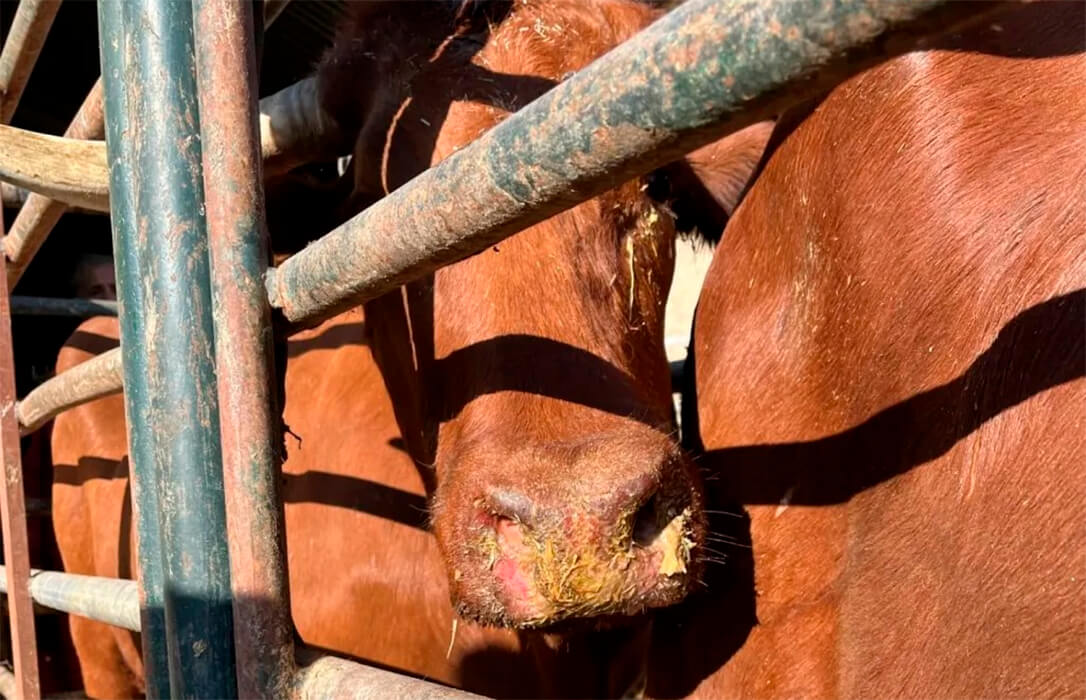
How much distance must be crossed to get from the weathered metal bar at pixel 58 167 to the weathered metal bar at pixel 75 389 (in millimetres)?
219

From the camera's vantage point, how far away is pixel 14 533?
228 cm

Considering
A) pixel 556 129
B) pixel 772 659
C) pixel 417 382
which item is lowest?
pixel 772 659

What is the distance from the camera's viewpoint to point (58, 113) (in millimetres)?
6645

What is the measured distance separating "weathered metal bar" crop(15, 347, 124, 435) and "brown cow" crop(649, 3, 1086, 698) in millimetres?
980

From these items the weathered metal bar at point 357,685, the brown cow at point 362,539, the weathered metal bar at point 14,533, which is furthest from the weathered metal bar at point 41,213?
the weathered metal bar at point 357,685

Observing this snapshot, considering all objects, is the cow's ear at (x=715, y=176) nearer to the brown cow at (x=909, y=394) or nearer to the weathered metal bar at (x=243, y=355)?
the brown cow at (x=909, y=394)

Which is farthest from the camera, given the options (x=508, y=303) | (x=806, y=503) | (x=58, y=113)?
(x=58, y=113)

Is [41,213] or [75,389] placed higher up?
[41,213]

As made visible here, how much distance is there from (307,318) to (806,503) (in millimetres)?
841

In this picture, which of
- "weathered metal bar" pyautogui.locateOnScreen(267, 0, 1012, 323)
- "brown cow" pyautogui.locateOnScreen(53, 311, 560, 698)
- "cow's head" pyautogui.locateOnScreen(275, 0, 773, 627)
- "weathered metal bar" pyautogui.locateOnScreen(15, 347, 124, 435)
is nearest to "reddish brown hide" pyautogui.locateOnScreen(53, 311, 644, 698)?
"brown cow" pyautogui.locateOnScreen(53, 311, 560, 698)

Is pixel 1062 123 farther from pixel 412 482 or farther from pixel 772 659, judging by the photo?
pixel 412 482

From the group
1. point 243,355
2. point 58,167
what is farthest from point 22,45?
point 243,355

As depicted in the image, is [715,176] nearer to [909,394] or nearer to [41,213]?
[909,394]

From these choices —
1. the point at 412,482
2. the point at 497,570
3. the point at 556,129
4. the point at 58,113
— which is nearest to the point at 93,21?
the point at 58,113
